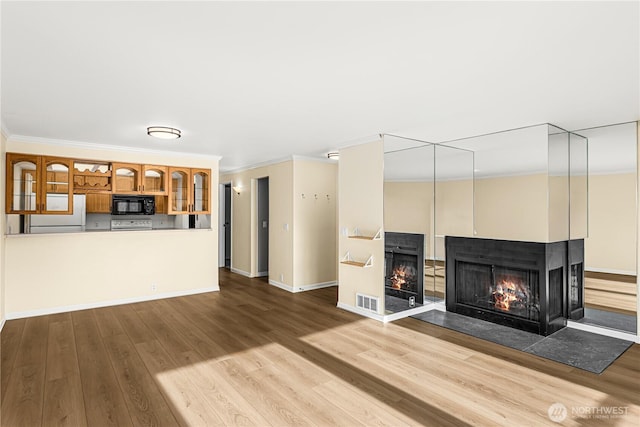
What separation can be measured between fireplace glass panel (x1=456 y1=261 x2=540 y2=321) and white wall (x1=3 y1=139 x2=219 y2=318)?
13.4 feet

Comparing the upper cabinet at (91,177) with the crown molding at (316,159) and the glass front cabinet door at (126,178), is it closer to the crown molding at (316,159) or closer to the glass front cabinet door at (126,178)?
the glass front cabinet door at (126,178)

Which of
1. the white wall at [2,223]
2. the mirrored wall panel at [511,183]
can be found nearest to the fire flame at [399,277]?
the mirrored wall panel at [511,183]

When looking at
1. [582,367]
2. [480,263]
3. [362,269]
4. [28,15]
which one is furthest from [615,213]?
[28,15]

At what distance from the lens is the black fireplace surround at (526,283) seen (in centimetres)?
395

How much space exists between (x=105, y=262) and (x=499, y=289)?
5461 mm

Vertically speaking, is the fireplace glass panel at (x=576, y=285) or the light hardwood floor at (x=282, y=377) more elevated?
the fireplace glass panel at (x=576, y=285)

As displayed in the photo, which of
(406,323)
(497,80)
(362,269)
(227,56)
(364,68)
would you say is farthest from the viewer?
(362,269)

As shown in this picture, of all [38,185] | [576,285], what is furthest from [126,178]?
[576,285]

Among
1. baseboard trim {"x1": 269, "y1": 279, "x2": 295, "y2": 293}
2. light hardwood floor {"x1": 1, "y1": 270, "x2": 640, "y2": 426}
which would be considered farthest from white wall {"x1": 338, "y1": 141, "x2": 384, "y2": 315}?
baseboard trim {"x1": 269, "y1": 279, "x2": 295, "y2": 293}

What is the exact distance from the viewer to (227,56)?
2.17 m

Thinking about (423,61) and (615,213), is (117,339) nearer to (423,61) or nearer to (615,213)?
(423,61)

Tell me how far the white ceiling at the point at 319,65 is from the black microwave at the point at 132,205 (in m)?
1.51

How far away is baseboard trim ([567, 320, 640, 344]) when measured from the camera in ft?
12.0

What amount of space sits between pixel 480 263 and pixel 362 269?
1.53 meters
